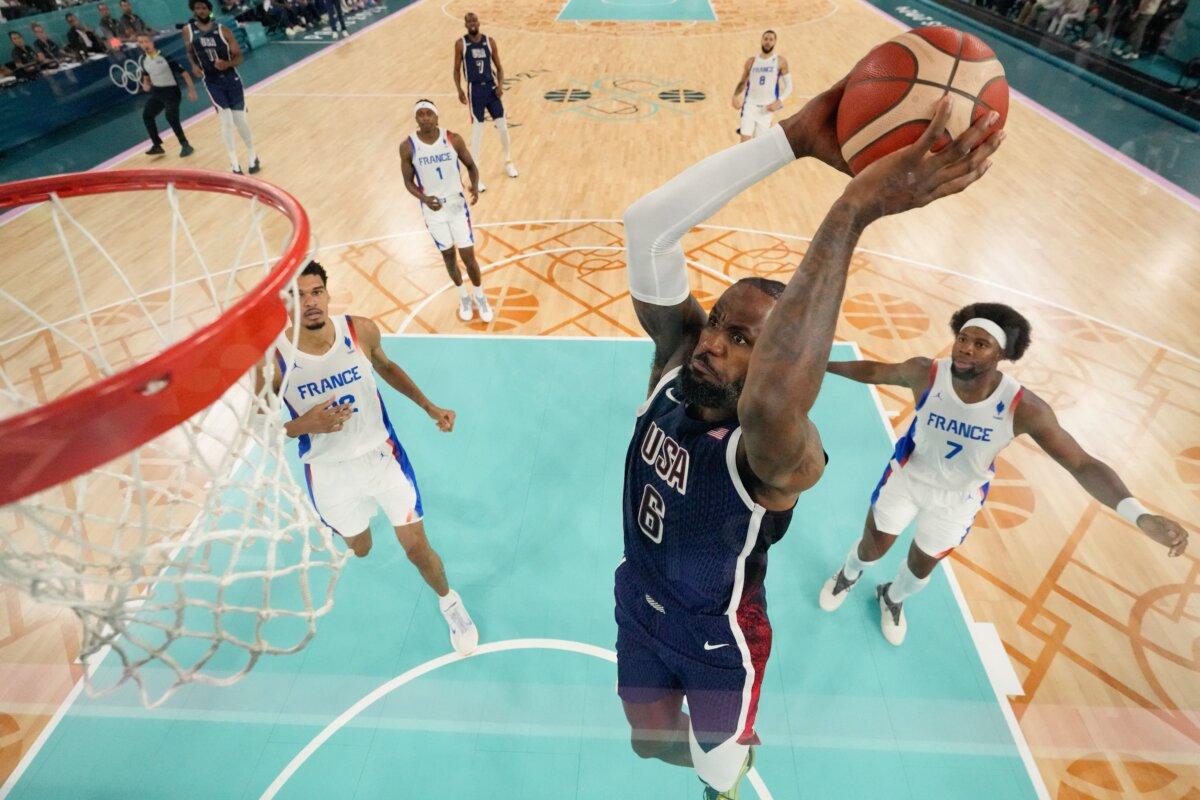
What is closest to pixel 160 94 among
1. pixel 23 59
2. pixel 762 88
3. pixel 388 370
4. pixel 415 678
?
pixel 23 59

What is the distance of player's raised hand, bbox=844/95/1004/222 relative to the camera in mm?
1003

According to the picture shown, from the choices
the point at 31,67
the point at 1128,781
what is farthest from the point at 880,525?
the point at 31,67

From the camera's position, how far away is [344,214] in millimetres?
7555

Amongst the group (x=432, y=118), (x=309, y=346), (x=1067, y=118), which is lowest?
(x=1067, y=118)

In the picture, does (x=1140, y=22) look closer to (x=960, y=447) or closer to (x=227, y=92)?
(x=960, y=447)

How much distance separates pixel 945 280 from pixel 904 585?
166 inches

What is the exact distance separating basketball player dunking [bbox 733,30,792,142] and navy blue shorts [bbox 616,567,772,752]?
275 inches

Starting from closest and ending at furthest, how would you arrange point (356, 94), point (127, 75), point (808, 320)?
point (808, 320) < point (127, 75) < point (356, 94)

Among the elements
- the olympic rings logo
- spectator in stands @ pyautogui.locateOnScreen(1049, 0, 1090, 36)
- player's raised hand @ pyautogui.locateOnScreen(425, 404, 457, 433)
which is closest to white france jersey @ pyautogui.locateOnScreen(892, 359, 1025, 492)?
player's raised hand @ pyautogui.locateOnScreen(425, 404, 457, 433)

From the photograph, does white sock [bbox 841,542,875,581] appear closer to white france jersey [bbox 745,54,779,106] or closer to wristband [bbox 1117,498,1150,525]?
wristband [bbox 1117,498,1150,525]

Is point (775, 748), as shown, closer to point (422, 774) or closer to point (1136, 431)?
point (422, 774)

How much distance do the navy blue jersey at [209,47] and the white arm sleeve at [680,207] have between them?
8300 millimetres

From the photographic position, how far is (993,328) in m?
2.56

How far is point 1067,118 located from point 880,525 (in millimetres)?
11287
